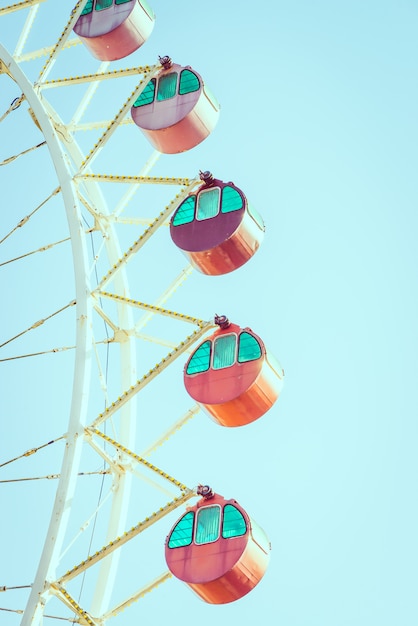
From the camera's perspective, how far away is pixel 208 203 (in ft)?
67.9

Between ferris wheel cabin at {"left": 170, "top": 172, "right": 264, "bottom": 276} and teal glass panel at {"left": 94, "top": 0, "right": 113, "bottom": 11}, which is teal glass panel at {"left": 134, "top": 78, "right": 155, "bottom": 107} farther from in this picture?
ferris wheel cabin at {"left": 170, "top": 172, "right": 264, "bottom": 276}

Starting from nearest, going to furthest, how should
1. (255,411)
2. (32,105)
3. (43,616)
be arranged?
(43,616) < (255,411) < (32,105)

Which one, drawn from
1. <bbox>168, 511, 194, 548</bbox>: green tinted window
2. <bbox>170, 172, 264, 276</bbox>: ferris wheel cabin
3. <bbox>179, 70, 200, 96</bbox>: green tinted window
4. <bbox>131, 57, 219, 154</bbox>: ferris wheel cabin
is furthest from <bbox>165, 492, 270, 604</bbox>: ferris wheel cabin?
<bbox>179, 70, 200, 96</bbox>: green tinted window

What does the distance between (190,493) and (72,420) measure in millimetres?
1855

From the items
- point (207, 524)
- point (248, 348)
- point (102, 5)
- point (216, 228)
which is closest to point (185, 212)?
point (216, 228)

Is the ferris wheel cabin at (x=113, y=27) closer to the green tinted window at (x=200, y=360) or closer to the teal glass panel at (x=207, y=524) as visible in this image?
the green tinted window at (x=200, y=360)

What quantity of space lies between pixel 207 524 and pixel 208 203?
4922 mm

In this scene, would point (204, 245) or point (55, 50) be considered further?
point (55, 50)

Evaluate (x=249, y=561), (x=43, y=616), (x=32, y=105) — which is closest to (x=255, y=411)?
(x=249, y=561)

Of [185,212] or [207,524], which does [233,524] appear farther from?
[185,212]

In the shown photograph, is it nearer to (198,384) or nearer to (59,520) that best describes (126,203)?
(198,384)

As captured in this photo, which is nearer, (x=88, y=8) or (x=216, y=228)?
(x=216, y=228)

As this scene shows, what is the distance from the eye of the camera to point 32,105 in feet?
70.0

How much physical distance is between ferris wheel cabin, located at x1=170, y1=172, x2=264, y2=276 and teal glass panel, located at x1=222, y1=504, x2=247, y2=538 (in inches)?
150
